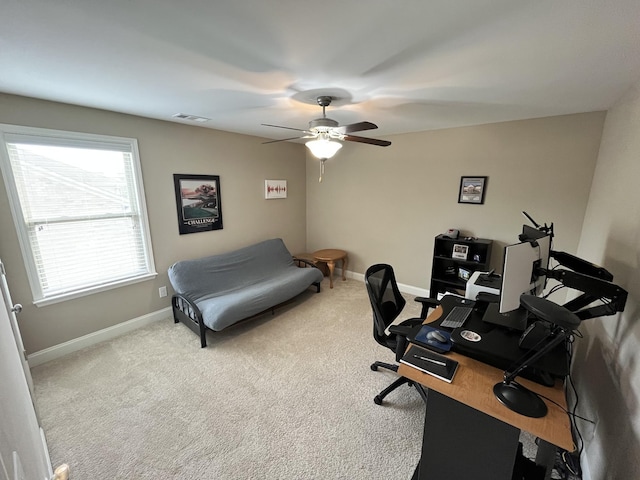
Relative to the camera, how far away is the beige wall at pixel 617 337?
118cm

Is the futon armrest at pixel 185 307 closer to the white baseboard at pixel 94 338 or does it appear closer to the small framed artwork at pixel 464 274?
the white baseboard at pixel 94 338

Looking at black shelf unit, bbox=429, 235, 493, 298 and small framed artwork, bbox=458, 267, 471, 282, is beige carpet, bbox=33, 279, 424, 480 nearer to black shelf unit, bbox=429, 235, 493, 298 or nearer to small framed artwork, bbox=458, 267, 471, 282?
black shelf unit, bbox=429, 235, 493, 298

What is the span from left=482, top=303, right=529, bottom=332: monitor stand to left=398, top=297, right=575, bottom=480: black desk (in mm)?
321

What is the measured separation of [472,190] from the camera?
331 centimetres

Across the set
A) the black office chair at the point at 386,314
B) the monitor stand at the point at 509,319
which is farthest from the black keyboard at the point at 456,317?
the black office chair at the point at 386,314

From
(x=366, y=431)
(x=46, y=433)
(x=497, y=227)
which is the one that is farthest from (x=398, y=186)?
(x=46, y=433)

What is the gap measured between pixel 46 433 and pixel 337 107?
3.31 metres

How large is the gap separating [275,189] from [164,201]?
169cm

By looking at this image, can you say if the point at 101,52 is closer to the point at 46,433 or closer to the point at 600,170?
the point at 46,433

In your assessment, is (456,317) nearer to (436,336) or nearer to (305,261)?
(436,336)

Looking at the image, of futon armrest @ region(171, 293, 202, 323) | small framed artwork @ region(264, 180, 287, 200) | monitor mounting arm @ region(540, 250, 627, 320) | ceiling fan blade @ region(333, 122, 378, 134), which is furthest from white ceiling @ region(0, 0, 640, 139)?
futon armrest @ region(171, 293, 202, 323)

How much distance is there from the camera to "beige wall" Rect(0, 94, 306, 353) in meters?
2.27

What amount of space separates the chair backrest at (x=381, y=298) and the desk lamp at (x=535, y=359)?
845 millimetres

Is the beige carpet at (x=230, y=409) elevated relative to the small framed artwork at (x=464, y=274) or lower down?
lower down
